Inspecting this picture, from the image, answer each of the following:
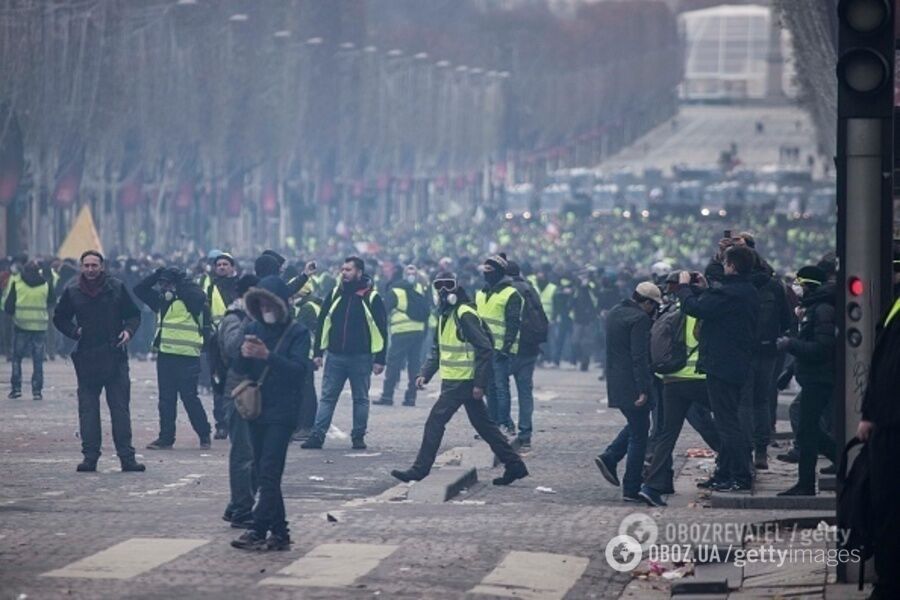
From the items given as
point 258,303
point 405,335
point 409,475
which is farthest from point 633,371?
point 405,335

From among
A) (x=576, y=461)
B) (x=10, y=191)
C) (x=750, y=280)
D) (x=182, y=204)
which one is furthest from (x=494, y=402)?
(x=182, y=204)

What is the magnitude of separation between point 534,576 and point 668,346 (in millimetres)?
4110

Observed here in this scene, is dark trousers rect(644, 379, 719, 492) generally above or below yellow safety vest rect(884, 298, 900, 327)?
below

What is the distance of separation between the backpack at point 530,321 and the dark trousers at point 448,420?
4209 millimetres

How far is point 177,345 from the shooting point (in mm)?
20812

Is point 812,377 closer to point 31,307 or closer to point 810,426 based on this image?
point 810,426

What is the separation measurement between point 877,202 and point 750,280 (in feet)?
17.7

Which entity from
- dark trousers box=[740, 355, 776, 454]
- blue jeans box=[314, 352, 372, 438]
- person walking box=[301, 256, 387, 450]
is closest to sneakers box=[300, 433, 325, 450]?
blue jeans box=[314, 352, 372, 438]

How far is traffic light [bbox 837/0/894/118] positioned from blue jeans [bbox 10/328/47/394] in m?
16.7

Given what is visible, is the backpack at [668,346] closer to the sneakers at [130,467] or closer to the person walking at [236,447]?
the person walking at [236,447]

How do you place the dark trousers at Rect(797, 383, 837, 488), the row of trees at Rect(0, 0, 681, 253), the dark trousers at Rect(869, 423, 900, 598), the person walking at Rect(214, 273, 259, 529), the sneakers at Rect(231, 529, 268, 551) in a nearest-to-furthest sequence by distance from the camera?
the dark trousers at Rect(869, 423, 900, 598) < the sneakers at Rect(231, 529, 268, 551) < the person walking at Rect(214, 273, 259, 529) < the dark trousers at Rect(797, 383, 837, 488) < the row of trees at Rect(0, 0, 681, 253)

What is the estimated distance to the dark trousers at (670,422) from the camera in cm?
1681

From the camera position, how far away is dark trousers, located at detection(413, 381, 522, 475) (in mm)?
17766

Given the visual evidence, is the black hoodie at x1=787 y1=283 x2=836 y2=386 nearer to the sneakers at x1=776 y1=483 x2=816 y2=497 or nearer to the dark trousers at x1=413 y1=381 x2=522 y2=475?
the sneakers at x1=776 y1=483 x2=816 y2=497
